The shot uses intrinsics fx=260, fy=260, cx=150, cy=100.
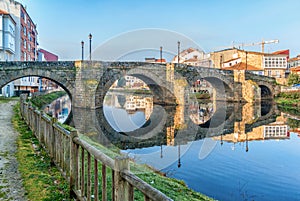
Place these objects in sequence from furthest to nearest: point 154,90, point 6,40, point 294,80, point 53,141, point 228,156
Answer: point 294,80, point 154,90, point 6,40, point 228,156, point 53,141

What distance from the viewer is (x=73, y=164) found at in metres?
4.38

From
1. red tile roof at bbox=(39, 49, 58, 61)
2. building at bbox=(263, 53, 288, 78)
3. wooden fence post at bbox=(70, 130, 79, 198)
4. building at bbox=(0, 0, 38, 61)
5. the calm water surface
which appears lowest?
the calm water surface

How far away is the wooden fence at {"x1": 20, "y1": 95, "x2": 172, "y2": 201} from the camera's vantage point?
256 centimetres

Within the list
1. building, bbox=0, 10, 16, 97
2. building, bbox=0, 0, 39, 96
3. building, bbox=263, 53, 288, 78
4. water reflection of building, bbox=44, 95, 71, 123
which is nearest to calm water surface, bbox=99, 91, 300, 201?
water reflection of building, bbox=44, 95, 71, 123

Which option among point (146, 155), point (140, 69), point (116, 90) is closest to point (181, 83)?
point (140, 69)

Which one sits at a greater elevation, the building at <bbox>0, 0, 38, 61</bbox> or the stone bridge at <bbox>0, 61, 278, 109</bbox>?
the building at <bbox>0, 0, 38, 61</bbox>

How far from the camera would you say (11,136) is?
9195 mm

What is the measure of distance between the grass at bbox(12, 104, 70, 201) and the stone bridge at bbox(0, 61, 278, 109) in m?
18.4

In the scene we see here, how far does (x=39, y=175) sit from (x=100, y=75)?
21812mm

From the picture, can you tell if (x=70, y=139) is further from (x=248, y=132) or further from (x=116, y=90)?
(x=116, y=90)

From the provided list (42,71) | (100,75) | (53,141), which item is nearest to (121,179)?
(53,141)

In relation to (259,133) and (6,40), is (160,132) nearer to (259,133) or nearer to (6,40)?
(259,133)

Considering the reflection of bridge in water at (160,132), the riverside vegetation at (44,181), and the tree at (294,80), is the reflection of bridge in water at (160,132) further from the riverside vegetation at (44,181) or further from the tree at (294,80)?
the tree at (294,80)

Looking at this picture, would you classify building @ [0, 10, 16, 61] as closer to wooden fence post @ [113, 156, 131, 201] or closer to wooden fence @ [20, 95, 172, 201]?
wooden fence @ [20, 95, 172, 201]
